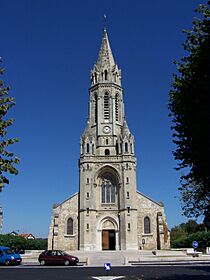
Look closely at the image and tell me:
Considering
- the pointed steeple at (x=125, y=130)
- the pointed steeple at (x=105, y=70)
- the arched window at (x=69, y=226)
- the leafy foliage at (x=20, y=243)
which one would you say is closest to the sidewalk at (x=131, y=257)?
the arched window at (x=69, y=226)

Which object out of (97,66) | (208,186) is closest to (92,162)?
(97,66)

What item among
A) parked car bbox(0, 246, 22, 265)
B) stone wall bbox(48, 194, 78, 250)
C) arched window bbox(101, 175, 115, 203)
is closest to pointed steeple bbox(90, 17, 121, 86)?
arched window bbox(101, 175, 115, 203)

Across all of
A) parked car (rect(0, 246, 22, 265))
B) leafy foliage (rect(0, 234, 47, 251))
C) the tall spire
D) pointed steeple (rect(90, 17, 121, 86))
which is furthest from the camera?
the tall spire

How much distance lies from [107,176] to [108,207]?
14.0ft

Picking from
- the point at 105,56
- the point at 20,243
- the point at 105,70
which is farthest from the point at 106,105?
the point at 20,243

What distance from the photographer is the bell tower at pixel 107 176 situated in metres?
44.6

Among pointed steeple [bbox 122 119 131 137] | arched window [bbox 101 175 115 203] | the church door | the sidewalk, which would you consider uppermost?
pointed steeple [bbox 122 119 131 137]

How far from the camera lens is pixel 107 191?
154 ft

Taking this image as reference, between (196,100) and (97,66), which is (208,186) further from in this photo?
(97,66)

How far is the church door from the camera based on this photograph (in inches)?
1789

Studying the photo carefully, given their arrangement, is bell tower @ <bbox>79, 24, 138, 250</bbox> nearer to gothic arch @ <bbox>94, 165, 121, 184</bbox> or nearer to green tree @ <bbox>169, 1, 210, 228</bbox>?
gothic arch @ <bbox>94, 165, 121, 184</bbox>

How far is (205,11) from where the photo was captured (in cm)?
1364

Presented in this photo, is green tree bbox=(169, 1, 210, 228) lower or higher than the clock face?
lower

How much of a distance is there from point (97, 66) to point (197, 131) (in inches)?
1674
